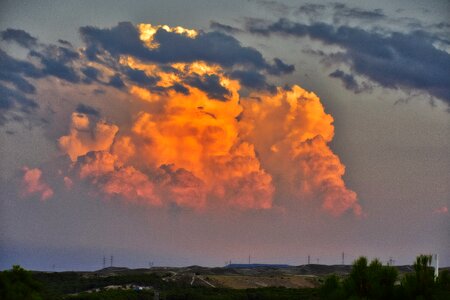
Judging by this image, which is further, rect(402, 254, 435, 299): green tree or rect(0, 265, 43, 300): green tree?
rect(402, 254, 435, 299): green tree

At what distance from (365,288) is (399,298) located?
2297 mm

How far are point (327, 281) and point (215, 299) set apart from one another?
6557cm

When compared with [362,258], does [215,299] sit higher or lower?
lower

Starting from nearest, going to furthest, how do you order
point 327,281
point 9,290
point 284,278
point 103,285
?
1. point 9,290
2. point 327,281
3. point 103,285
4. point 284,278

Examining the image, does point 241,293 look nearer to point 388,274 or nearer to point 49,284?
point 49,284

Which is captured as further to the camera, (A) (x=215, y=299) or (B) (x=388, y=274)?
(A) (x=215, y=299)

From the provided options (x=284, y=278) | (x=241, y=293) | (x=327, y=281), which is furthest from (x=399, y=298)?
(x=284, y=278)

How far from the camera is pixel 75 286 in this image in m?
152

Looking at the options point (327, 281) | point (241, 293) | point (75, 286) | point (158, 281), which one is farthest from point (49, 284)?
point (327, 281)

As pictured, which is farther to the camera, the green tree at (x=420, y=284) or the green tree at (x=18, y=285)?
the green tree at (x=420, y=284)

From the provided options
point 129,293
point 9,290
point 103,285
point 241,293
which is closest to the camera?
point 9,290

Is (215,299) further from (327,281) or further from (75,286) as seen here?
(327,281)

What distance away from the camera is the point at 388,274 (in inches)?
1961

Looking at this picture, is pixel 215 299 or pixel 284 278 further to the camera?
pixel 284 278
